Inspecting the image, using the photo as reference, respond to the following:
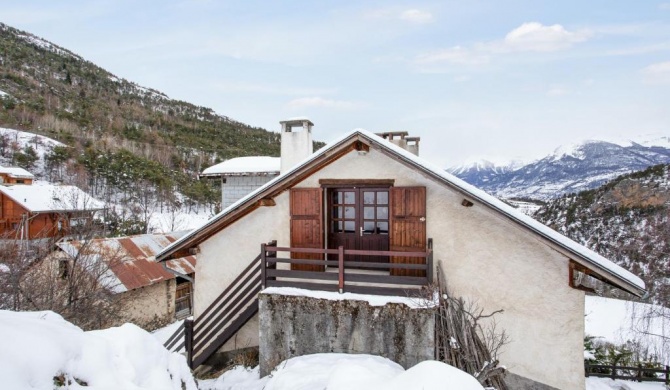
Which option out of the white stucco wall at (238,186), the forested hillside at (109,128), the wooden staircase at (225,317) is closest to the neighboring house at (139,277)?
the white stucco wall at (238,186)

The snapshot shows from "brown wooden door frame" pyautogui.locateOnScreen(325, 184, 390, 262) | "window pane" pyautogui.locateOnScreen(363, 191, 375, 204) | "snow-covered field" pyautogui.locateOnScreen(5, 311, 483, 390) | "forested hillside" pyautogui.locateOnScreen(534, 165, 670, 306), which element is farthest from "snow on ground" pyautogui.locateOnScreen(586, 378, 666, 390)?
"snow-covered field" pyautogui.locateOnScreen(5, 311, 483, 390)

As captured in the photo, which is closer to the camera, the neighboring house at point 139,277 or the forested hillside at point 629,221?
the neighboring house at point 139,277

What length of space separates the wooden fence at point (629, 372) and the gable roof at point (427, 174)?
309 inches

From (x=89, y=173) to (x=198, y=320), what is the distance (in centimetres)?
3605

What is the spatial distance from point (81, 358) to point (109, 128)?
206 feet

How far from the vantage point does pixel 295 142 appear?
1090 centimetres

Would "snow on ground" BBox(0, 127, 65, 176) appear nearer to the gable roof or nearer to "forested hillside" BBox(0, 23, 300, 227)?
"forested hillside" BBox(0, 23, 300, 227)

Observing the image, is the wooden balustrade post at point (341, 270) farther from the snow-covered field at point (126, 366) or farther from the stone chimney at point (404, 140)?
the stone chimney at point (404, 140)

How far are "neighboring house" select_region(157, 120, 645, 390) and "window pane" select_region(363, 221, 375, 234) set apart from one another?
26 millimetres

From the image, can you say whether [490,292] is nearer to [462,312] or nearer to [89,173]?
[462,312]

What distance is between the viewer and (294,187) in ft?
29.6

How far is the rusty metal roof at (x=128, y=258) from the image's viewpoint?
14679 mm

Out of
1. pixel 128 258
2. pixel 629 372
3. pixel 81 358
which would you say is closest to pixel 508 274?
pixel 81 358

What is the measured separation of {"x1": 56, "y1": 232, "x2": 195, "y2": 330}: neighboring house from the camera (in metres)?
14.9
